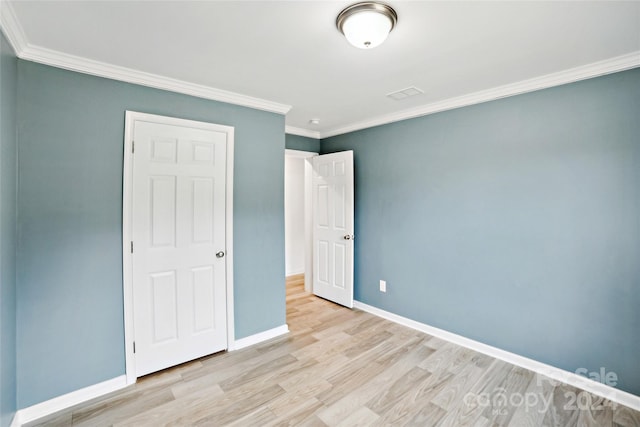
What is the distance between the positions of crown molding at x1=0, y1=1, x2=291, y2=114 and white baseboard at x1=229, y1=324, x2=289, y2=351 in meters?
2.31

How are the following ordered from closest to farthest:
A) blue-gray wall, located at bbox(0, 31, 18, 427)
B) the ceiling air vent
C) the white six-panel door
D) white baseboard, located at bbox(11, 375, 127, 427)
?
blue-gray wall, located at bbox(0, 31, 18, 427) < white baseboard, located at bbox(11, 375, 127, 427) < the white six-panel door < the ceiling air vent

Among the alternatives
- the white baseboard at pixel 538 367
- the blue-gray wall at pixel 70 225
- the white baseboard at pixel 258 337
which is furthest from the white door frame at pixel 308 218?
the blue-gray wall at pixel 70 225

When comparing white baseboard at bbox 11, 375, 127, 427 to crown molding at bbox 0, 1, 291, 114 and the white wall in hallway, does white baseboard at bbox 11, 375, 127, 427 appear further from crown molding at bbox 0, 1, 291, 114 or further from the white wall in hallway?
the white wall in hallway

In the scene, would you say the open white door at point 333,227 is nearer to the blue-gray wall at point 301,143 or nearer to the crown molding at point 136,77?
the blue-gray wall at point 301,143

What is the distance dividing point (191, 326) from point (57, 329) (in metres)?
0.91

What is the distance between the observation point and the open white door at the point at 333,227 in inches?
151

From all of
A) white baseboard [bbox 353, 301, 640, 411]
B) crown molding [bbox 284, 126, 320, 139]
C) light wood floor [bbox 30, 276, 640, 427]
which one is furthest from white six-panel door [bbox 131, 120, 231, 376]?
white baseboard [bbox 353, 301, 640, 411]

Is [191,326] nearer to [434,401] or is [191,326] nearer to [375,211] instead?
[434,401]

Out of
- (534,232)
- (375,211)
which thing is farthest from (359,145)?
(534,232)

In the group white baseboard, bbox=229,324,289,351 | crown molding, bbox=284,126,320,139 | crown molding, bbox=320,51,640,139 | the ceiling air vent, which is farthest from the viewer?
crown molding, bbox=284,126,320,139

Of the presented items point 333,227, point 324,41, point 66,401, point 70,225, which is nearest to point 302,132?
point 333,227

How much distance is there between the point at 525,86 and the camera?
8.06 ft

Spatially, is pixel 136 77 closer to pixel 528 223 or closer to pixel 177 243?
pixel 177 243

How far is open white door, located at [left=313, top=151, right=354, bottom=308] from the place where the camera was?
12.6ft
